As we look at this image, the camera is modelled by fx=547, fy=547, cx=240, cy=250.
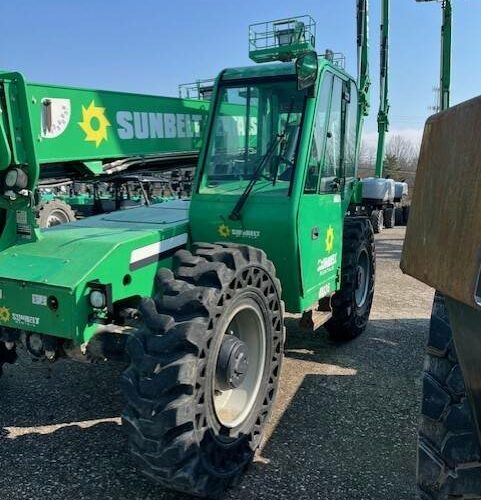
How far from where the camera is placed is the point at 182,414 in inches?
113

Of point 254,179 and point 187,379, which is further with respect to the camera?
point 254,179

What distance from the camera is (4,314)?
3.54 meters

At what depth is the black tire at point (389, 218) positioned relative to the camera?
66.4ft

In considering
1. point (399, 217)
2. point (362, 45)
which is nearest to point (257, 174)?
point (362, 45)

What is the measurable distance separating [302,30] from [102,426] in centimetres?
1734

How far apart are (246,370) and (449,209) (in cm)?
212

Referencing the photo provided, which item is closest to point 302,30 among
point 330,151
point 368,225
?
point 368,225

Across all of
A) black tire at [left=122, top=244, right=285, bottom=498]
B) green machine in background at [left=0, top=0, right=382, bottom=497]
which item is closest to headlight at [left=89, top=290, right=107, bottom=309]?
green machine in background at [left=0, top=0, right=382, bottom=497]

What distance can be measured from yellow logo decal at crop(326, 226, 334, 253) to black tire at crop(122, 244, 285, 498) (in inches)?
59.3

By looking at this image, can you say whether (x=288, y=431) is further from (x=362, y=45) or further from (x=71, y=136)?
(x=362, y=45)

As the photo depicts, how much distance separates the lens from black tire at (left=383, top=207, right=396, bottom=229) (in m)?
20.3

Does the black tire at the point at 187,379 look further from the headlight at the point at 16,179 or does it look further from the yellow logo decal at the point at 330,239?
the yellow logo decal at the point at 330,239

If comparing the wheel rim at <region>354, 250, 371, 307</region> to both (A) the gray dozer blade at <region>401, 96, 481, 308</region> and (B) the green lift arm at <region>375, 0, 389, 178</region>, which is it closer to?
(A) the gray dozer blade at <region>401, 96, 481, 308</region>

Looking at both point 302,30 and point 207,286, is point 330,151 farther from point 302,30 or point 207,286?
point 302,30
